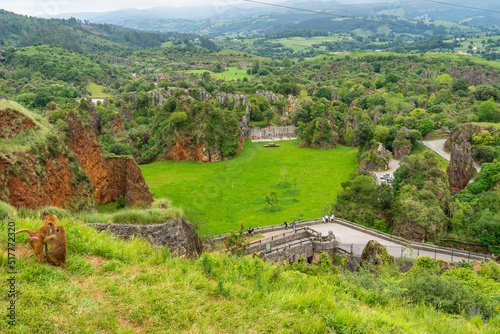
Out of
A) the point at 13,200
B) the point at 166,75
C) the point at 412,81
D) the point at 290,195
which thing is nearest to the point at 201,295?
the point at 13,200

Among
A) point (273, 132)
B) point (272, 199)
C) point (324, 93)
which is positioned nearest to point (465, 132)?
point (272, 199)

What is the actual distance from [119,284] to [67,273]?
1364 mm

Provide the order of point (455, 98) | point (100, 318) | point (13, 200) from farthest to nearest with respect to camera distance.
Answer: point (455, 98)
point (13, 200)
point (100, 318)

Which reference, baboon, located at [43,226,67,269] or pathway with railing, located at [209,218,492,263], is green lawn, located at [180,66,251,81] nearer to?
pathway with railing, located at [209,218,492,263]

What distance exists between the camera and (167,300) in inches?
A: 315

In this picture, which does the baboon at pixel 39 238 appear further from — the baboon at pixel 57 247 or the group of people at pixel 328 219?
the group of people at pixel 328 219

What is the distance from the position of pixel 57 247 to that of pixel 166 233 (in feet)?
29.3

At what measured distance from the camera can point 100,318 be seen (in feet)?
23.6

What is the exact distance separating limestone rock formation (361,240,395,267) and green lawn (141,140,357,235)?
43.9 feet

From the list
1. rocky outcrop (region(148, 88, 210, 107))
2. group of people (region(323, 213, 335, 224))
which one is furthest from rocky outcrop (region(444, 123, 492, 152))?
rocky outcrop (region(148, 88, 210, 107))

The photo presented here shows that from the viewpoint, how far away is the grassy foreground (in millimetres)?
7207

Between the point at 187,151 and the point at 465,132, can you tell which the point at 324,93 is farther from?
the point at 187,151

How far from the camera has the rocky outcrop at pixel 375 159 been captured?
50844mm

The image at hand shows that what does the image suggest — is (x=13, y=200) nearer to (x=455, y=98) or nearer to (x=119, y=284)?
(x=119, y=284)
